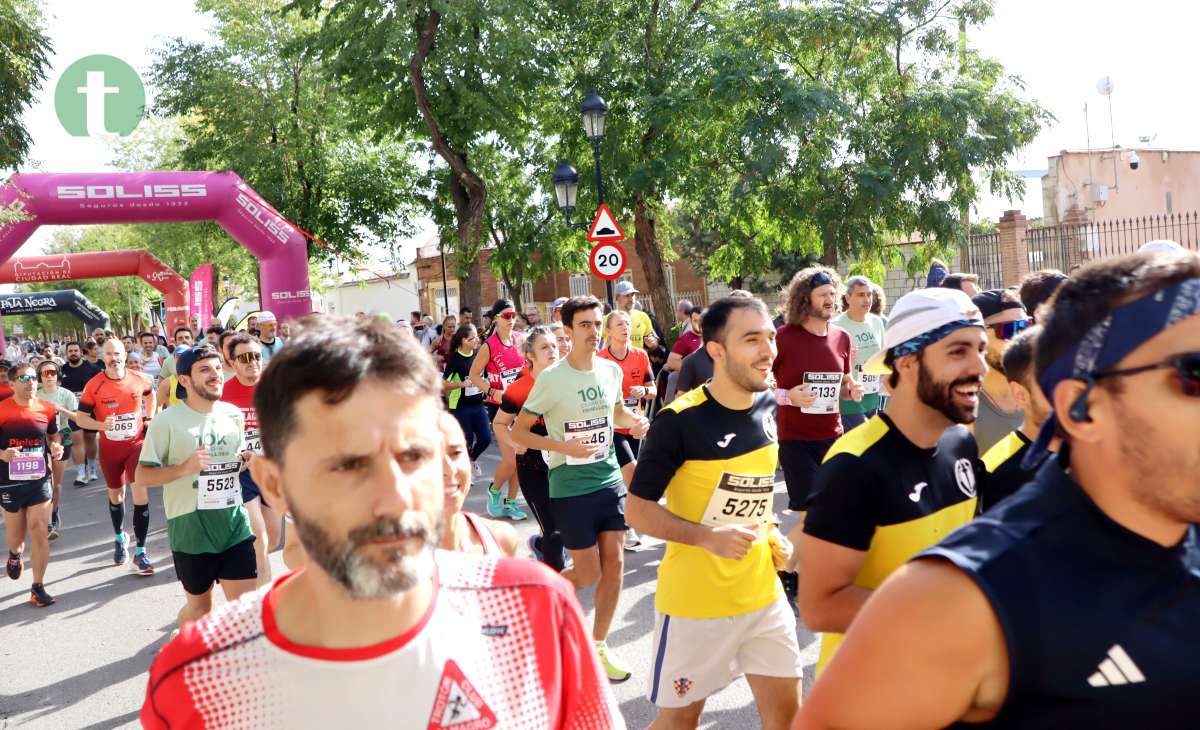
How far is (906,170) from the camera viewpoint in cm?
1631

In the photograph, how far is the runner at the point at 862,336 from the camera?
25.5 feet

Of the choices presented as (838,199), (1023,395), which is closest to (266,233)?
(838,199)

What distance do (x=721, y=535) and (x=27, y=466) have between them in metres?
6.96

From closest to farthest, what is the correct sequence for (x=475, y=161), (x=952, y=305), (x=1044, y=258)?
(x=952, y=305)
(x=1044, y=258)
(x=475, y=161)

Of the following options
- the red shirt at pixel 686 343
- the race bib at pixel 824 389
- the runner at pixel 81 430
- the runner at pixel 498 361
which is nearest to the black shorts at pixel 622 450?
the race bib at pixel 824 389

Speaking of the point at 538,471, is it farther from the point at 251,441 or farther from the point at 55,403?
the point at 55,403

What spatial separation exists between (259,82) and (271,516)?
24.1 meters

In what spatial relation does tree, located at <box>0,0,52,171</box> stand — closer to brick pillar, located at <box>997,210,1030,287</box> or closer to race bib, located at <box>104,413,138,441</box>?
race bib, located at <box>104,413,138,441</box>

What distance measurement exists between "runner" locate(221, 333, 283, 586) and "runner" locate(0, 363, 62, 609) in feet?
6.41

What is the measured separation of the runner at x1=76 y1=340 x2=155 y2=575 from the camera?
934 centimetres

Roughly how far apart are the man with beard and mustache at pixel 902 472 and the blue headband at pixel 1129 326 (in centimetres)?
121

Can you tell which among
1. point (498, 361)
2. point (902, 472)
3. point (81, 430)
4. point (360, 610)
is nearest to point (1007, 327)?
point (902, 472)

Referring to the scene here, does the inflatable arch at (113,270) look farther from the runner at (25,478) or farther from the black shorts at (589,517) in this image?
the black shorts at (589,517)

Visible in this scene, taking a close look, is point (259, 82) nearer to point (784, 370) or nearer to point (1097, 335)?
point (784, 370)
